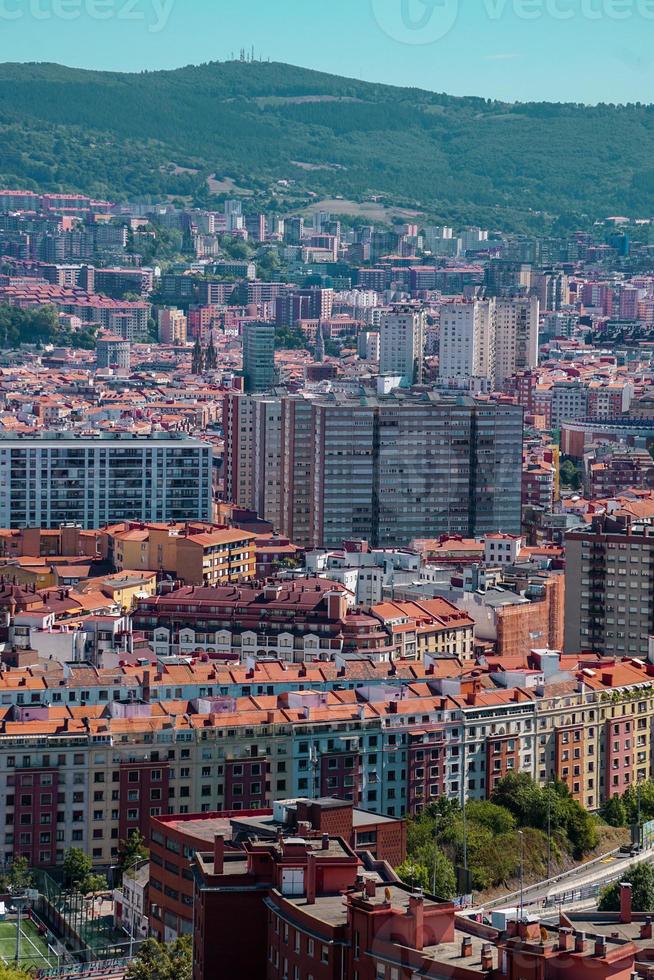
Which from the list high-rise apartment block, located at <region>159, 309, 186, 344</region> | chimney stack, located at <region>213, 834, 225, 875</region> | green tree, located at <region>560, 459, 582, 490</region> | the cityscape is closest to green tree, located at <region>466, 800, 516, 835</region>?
the cityscape

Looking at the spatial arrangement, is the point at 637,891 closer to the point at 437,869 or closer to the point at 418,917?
the point at 437,869

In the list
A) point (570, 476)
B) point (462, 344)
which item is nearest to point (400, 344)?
point (462, 344)

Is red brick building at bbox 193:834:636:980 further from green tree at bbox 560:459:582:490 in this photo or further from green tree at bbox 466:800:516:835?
green tree at bbox 560:459:582:490

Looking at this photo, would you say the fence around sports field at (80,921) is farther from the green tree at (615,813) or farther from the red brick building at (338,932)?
the green tree at (615,813)

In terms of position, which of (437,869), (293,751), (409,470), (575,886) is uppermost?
(409,470)

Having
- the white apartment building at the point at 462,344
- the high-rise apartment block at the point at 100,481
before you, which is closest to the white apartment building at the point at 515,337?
the white apartment building at the point at 462,344
